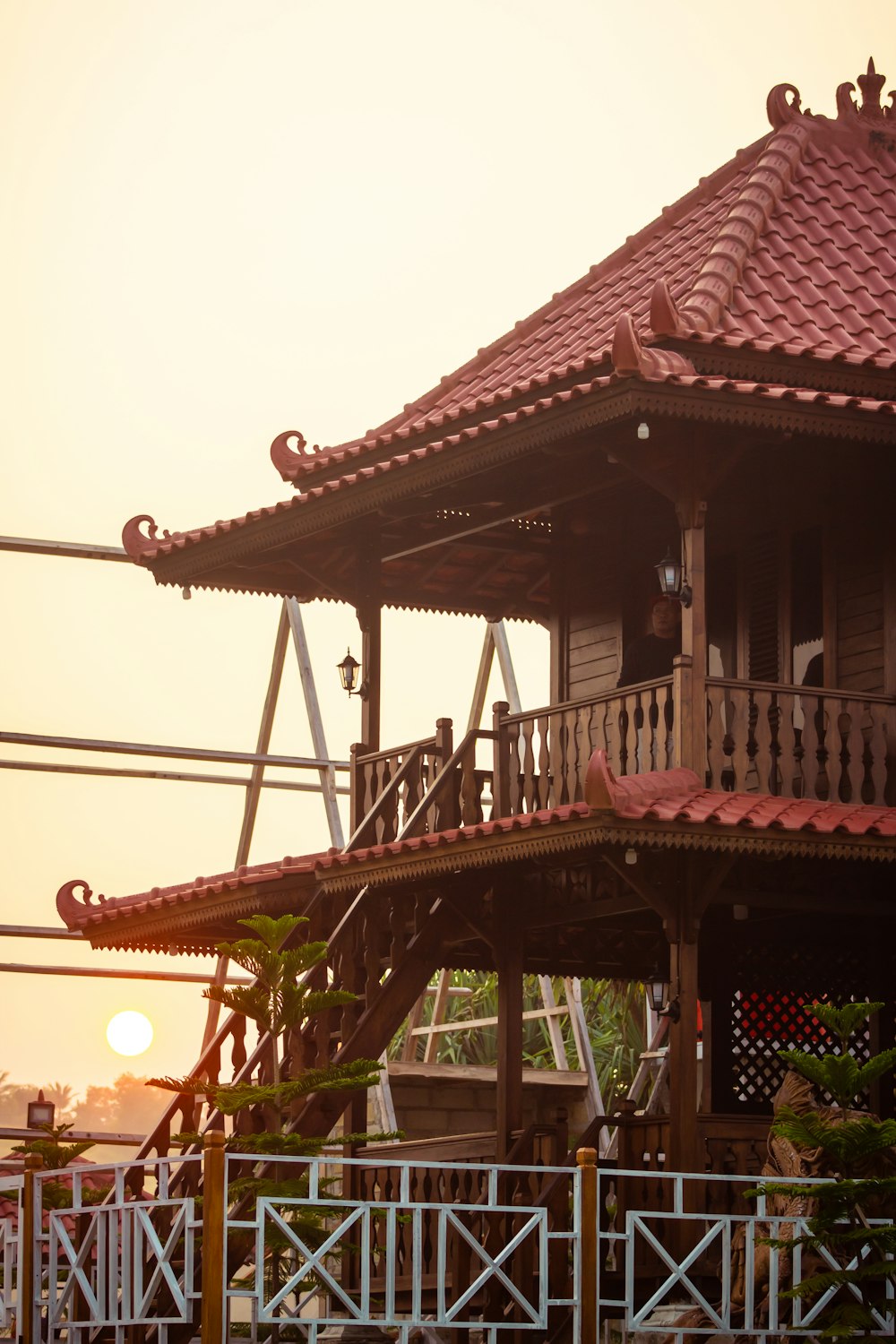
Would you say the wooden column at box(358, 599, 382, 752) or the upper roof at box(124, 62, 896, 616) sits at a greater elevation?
the upper roof at box(124, 62, 896, 616)

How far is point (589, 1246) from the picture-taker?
43.0 feet

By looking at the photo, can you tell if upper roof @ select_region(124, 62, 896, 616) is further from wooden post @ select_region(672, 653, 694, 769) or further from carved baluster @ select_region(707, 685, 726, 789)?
carved baluster @ select_region(707, 685, 726, 789)

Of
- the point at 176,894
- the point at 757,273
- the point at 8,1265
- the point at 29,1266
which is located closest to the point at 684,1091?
the point at 29,1266

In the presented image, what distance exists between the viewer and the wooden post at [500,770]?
1664 centimetres

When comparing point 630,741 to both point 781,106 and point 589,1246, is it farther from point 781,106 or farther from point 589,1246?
point 781,106

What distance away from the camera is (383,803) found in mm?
18000

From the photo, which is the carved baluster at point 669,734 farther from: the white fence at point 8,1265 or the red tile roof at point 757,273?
the white fence at point 8,1265

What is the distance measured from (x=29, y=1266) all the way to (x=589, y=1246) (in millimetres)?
3422

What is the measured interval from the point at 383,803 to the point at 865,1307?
6.07 m

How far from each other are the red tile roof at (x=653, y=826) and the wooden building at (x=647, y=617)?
0.02 m

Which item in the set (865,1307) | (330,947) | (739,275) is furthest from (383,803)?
(865,1307)

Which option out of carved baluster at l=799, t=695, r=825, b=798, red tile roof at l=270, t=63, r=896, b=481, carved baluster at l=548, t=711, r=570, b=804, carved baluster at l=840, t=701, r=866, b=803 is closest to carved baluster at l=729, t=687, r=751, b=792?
carved baluster at l=799, t=695, r=825, b=798

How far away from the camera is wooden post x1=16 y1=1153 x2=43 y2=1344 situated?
14.3m

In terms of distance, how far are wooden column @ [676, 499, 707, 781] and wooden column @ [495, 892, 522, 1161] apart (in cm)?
287
